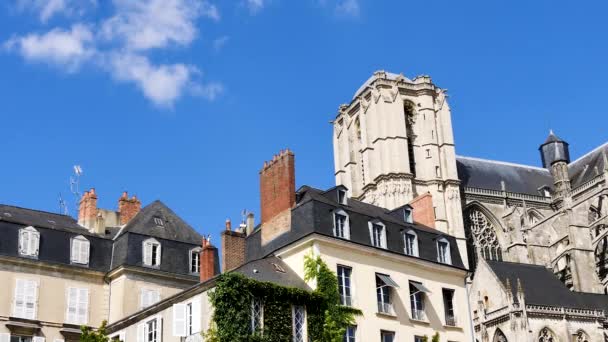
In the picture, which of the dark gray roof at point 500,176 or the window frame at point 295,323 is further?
the dark gray roof at point 500,176

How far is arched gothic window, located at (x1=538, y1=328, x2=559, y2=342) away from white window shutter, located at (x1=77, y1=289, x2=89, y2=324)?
706 inches

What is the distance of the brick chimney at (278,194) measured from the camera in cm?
2070

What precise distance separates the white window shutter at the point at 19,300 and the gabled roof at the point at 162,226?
3469 mm

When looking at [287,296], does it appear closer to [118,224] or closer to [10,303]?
[10,303]

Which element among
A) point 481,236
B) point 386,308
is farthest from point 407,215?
point 481,236

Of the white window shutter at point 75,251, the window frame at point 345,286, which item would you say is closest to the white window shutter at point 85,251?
the white window shutter at point 75,251

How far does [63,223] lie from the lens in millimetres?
25688

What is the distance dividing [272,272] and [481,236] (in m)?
33.0

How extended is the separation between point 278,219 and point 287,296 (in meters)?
3.46

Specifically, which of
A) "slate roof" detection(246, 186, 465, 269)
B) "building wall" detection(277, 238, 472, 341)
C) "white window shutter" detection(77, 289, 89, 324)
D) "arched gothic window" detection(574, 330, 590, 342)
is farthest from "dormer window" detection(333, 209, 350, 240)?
"arched gothic window" detection(574, 330, 590, 342)

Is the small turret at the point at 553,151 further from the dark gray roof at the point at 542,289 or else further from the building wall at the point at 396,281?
the building wall at the point at 396,281

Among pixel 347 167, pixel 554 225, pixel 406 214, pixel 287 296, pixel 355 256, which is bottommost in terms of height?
pixel 287 296

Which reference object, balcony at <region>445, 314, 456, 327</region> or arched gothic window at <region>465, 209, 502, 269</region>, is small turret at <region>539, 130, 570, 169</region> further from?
balcony at <region>445, 314, 456, 327</region>

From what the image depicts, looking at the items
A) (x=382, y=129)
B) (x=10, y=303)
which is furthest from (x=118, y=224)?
(x=382, y=129)
